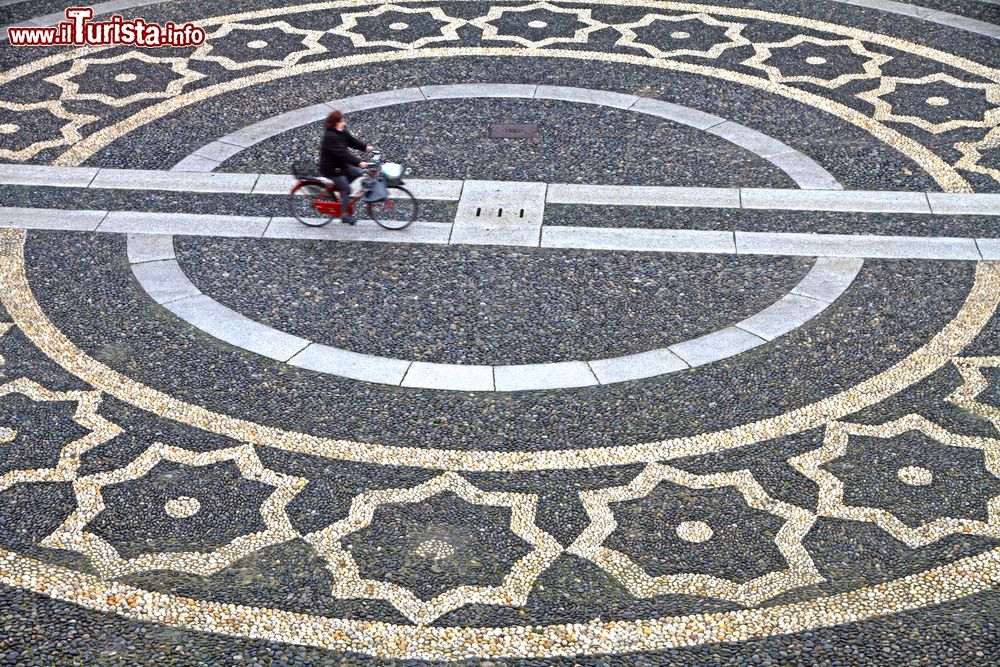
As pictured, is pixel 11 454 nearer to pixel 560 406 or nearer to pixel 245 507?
pixel 245 507

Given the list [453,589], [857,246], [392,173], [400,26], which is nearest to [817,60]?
[857,246]

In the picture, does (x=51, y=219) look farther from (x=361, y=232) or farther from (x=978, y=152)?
(x=978, y=152)

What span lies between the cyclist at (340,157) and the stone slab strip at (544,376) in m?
3.74

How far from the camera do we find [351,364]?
1152 cm

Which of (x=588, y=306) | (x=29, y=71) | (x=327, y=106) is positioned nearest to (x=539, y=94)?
(x=327, y=106)

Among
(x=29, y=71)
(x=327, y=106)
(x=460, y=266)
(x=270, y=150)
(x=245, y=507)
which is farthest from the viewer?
(x=29, y=71)

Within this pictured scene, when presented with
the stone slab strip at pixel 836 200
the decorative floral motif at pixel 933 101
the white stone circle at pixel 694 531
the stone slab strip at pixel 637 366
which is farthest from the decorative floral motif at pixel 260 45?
the white stone circle at pixel 694 531

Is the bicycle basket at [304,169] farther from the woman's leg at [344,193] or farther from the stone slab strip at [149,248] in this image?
the stone slab strip at [149,248]

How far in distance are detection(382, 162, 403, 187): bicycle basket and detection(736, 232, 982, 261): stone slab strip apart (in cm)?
426

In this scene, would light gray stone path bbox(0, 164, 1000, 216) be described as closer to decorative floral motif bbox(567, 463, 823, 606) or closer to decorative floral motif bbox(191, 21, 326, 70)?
decorative floral motif bbox(191, 21, 326, 70)

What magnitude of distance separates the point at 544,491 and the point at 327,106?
919 cm

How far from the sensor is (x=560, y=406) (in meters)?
10.9

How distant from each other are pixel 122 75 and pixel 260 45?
8.11 ft

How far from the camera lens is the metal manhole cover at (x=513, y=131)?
635 inches
